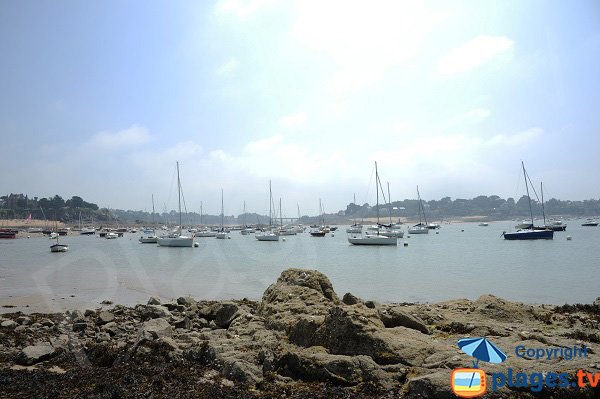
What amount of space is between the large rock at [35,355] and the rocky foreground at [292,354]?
21mm

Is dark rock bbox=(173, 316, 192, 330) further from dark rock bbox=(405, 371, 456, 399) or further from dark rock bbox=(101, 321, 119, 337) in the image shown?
dark rock bbox=(405, 371, 456, 399)

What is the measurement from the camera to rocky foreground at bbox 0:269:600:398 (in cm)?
655

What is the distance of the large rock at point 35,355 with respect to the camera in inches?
349

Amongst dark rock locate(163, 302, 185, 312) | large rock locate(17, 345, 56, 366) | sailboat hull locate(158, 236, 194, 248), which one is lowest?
sailboat hull locate(158, 236, 194, 248)

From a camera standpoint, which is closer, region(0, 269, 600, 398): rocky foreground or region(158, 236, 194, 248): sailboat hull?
region(0, 269, 600, 398): rocky foreground

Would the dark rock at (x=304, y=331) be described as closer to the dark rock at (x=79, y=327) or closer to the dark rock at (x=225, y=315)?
the dark rock at (x=225, y=315)

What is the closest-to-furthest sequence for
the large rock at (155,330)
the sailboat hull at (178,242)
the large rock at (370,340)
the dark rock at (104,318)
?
the large rock at (370,340) < the large rock at (155,330) < the dark rock at (104,318) < the sailboat hull at (178,242)

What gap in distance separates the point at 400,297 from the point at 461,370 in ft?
48.6

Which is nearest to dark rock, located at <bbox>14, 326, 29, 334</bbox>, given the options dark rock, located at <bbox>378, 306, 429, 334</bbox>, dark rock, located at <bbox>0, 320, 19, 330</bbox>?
dark rock, located at <bbox>0, 320, 19, 330</bbox>

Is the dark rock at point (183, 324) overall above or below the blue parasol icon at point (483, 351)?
below

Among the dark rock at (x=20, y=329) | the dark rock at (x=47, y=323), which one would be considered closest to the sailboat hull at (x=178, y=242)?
the dark rock at (x=47, y=323)

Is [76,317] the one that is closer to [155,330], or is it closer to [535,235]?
[155,330]

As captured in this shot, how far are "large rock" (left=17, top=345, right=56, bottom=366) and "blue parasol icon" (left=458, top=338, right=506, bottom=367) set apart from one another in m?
9.09

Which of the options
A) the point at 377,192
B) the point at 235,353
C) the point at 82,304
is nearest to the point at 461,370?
the point at 235,353
